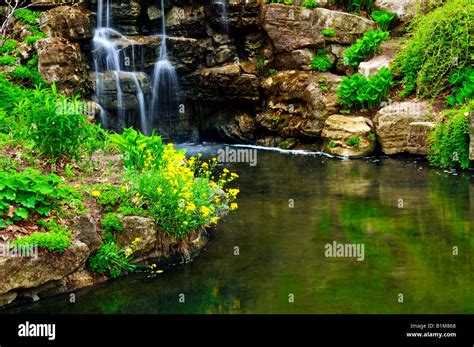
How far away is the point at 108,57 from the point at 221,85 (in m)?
3.46

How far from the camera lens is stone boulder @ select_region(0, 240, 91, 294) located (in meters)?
6.86

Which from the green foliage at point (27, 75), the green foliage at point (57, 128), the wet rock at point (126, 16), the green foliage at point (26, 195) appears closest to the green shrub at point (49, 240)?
the green foliage at point (26, 195)

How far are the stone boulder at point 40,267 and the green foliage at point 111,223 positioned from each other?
21.1 inches

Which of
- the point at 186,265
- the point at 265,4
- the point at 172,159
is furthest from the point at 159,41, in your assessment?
the point at 186,265

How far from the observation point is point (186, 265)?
328 inches

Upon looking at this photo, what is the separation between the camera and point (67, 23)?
16.7 metres

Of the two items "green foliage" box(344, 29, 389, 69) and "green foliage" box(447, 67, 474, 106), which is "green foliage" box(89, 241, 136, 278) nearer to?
"green foliage" box(447, 67, 474, 106)

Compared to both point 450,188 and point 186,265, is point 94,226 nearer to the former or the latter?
point 186,265

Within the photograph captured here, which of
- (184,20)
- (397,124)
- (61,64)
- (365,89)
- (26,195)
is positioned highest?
(184,20)

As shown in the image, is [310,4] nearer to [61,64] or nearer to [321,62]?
[321,62]

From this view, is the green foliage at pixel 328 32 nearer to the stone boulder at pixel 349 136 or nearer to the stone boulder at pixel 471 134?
the stone boulder at pixel 349 136

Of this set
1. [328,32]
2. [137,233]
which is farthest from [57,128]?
[328,32]

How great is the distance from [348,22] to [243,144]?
487 cm

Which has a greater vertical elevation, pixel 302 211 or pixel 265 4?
pixel 265 4
